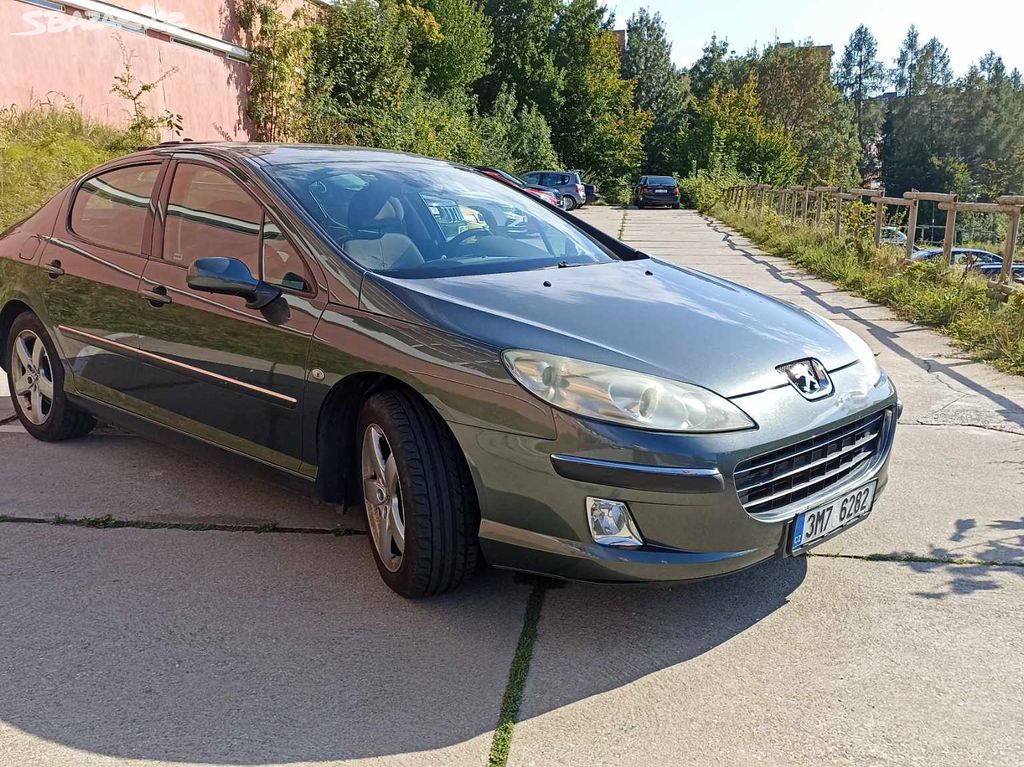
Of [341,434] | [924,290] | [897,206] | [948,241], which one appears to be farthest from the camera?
[897,206]

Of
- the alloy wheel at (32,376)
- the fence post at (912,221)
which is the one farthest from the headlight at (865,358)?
the fence post at (912,221)

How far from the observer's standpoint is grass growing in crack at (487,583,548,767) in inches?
97.7

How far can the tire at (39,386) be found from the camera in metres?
4.82

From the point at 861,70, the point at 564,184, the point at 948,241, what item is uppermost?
the point at 861,70

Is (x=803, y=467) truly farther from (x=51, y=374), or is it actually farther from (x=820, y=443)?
(x=51, y=374)

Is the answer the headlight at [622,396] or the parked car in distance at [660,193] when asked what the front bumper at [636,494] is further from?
the parked car in distance at [660,193]

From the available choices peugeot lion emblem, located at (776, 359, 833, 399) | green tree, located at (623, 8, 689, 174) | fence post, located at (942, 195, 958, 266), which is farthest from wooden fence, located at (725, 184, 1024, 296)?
green tree, located at (623, 8, 689, 174)

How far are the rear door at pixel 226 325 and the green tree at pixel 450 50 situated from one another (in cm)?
3167

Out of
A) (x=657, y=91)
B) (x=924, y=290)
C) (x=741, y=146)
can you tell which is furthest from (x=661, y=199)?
(x=924, y=290)

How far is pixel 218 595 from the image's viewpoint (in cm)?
336

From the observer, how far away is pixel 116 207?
451 centimetres

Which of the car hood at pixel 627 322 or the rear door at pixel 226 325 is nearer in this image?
the car hood at pixel 627 322

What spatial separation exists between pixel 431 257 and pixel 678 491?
1437 millimetres

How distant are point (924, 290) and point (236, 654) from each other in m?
8.75
